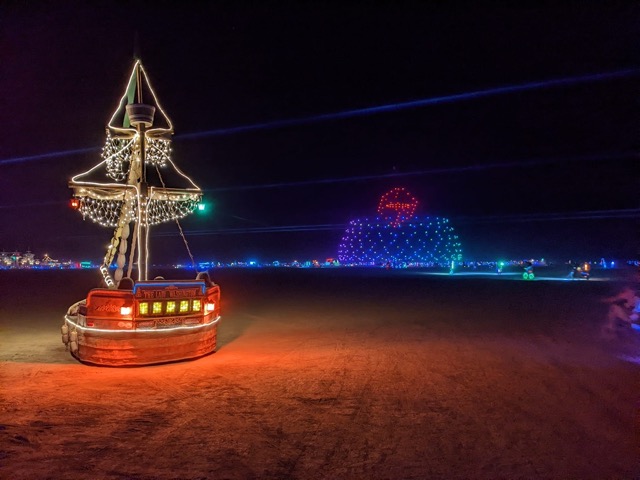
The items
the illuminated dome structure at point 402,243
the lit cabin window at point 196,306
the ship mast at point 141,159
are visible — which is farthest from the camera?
the illuminated dome structure at point 402,243

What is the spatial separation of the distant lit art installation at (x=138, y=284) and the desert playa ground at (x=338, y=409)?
41cm

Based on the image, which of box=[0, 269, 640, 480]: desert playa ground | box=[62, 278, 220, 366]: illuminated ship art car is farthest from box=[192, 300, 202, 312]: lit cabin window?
box=[0, 269, 640, 480]: desert playa ground

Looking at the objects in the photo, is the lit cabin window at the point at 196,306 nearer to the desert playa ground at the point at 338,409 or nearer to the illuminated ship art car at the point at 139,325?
the illuminated ship art car at the point at 139,325

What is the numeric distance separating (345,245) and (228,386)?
97.0 m

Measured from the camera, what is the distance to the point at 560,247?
105625 millimetres

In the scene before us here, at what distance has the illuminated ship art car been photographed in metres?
8.92

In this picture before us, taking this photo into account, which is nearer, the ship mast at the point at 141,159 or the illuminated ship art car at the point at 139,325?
the illuminated ship art car at the point at 139,325

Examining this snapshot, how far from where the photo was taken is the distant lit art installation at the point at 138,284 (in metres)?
8.97

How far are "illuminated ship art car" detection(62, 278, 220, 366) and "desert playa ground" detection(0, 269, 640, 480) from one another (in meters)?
0.29

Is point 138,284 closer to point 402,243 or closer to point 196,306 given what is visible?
point 196,306

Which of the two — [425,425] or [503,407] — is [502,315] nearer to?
[503,407]

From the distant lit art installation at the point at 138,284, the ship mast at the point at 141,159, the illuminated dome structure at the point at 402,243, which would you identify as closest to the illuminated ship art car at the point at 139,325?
the distant lit art installation at the point at 138,284

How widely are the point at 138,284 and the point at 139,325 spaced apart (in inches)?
27.1

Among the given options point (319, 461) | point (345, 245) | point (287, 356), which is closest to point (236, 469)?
point (319, 461)
